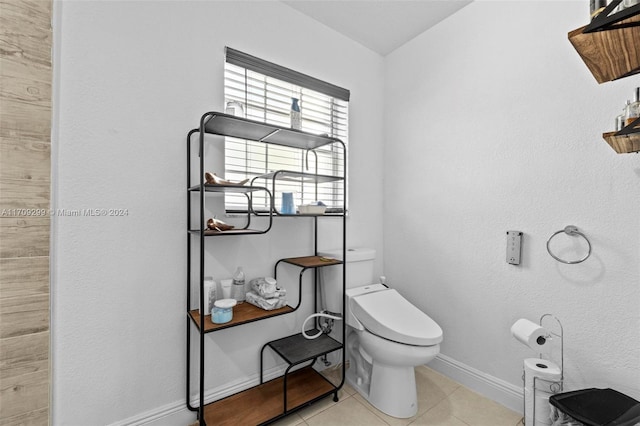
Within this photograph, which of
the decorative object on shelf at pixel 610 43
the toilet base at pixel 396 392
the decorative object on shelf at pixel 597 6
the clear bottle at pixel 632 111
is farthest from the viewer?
the toilet base at pixel 396 392

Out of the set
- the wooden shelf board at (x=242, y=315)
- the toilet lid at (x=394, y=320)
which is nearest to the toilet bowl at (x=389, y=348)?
the toilet lid at (x=394, y=320)

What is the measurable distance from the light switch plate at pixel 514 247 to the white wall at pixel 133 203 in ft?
4.55

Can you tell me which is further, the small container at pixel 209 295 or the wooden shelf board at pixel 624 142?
the small container at pixel 209 295

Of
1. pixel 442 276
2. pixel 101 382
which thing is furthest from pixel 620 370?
pixel 101 382

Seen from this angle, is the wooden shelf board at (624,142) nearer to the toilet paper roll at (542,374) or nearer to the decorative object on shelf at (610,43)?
the decorative object on shelf at (610,43)

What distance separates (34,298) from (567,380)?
2.37 m

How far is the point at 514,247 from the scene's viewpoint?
5.11ft

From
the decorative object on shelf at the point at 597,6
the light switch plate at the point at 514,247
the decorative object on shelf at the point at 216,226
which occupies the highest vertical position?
the decorative object on shelf at the point at 597,6

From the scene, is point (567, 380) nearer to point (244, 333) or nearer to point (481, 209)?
point (481, 209)

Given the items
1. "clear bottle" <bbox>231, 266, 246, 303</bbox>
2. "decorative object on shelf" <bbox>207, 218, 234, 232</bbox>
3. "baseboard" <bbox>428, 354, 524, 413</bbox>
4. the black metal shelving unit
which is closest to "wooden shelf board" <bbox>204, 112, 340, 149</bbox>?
the black metal shelving unit

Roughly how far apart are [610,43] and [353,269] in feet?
4.87

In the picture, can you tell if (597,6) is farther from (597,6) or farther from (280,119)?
(280,119)

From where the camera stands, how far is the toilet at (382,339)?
1.45m

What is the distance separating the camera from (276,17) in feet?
5.72
